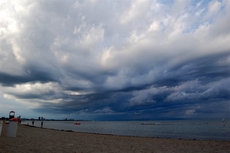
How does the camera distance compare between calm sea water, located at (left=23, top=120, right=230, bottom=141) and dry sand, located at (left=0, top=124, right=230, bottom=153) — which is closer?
dry sand, located at (left=0, top=124, right=230, bottom=153)

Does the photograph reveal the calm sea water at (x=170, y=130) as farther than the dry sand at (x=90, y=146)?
Yes

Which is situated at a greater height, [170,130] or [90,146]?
[90,146]

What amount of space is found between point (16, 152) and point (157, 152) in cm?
828

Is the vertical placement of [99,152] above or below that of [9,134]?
below

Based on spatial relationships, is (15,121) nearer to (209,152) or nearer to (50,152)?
(50,152)

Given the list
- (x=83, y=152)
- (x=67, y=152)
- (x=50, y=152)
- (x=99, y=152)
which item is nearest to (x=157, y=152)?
(x=99, y=152)

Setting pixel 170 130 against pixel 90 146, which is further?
pixel 170 130

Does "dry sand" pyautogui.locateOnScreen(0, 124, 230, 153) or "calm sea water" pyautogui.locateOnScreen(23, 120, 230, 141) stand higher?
"dry sand" pyautogui.locateOnScreen(0, 124, 230, 153)

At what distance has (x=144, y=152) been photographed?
11609 millimetres

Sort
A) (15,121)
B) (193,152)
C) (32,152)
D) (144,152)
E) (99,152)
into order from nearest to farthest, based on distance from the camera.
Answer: (32,152)
(99,152)
(144,152)
(193,152)
(15,121)

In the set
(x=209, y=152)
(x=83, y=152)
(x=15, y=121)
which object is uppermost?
(x=15, y=121)

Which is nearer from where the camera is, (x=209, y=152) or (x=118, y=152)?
(x=118, y=152)

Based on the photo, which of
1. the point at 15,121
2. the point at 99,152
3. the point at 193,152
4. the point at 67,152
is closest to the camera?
the point at 67,152

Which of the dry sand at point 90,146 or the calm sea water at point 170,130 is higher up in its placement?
the dry sand at point 90,146
